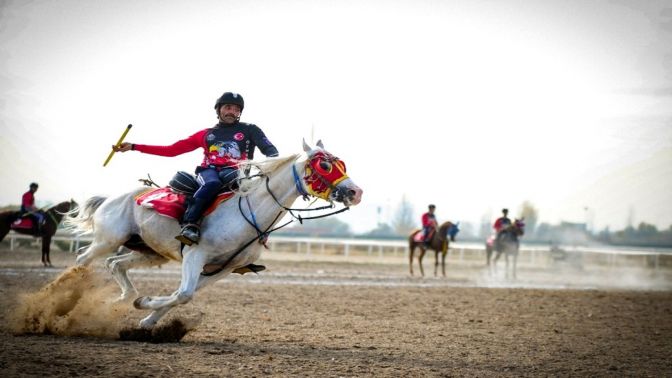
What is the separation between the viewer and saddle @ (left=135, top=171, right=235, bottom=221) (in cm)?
909

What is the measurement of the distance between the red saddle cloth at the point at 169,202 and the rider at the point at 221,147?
0.42 ft

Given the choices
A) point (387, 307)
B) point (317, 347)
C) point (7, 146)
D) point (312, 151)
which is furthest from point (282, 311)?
point (7, 146)

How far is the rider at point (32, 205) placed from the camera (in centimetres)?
2362

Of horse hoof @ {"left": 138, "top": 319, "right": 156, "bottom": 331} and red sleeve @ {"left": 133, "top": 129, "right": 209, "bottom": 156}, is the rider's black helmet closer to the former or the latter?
red sleeve @ {"left": 133, "top": 129, "right": 209, "bottom": 156}

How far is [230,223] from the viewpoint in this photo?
8.77 meters

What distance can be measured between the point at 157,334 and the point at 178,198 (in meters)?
2.01

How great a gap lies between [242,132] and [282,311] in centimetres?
510

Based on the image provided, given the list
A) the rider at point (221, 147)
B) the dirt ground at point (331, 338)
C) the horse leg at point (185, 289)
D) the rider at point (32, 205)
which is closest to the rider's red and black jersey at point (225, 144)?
the rider at point (221, 147)

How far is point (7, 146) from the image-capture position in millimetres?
25984

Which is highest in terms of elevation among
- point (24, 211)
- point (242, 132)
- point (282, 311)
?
point (242, 132)

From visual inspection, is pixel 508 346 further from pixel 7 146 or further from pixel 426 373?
pixel 7 146

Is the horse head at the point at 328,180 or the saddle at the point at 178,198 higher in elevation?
the horse head at the point at 328,180

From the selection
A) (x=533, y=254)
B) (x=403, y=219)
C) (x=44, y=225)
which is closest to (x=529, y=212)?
(x=403, y=219)

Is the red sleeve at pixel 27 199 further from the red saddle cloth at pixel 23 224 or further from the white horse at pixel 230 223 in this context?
the white horse at pixel 230 223
